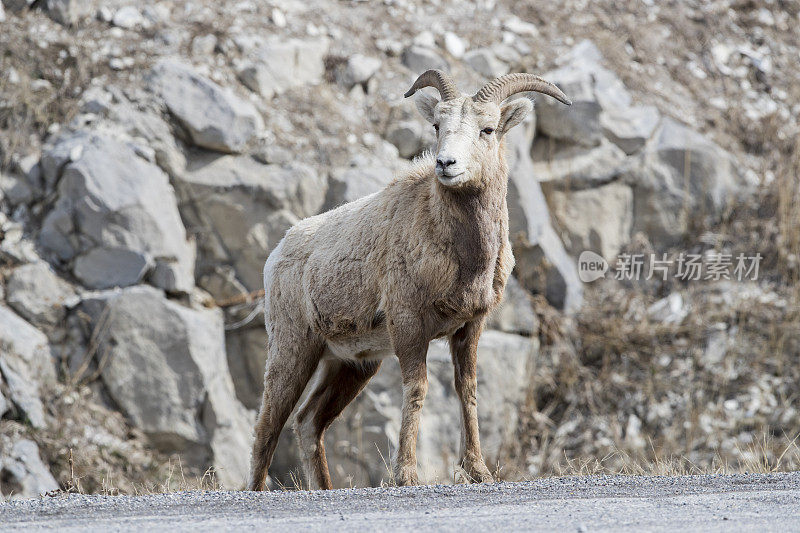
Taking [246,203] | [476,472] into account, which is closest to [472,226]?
[476,472]

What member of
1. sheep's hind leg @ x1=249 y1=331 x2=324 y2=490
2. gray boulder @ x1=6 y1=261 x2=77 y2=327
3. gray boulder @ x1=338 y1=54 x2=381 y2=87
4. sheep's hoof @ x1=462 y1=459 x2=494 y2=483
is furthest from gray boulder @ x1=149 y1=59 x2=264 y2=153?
sheep's hoof @ x1=462 y1=459 x2=494 y2=483

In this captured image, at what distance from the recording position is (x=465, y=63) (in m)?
11.8

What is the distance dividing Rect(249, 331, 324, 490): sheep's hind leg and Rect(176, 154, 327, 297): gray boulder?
437cm

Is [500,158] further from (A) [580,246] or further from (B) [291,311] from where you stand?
(A) [580,246]

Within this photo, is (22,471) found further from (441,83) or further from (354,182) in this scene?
(441,83)

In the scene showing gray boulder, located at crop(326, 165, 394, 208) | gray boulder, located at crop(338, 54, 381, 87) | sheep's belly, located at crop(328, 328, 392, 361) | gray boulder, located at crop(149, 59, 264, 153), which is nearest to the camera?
sheep's belly, located at crop(328, 328, 392, 361)

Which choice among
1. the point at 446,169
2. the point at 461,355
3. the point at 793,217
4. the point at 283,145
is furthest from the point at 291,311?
the point at 793,217

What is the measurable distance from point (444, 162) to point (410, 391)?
1.29 meters

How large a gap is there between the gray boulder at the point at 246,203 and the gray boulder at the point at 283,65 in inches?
48.4

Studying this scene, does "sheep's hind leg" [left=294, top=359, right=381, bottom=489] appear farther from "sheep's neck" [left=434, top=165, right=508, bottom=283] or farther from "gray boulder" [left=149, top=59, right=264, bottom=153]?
"gray boulder" [left=149, top=59, right=264, bottom=153]

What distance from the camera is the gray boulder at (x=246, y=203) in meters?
10.0

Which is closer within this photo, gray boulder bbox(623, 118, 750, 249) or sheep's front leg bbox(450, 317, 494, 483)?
sheep's front leg bbox(450, 317, 494, 483)

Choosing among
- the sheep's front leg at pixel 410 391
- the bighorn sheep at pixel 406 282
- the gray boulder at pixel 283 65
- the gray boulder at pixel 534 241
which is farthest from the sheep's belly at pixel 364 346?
the gray boulder at pixel 283 65

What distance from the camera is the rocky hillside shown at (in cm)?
929
